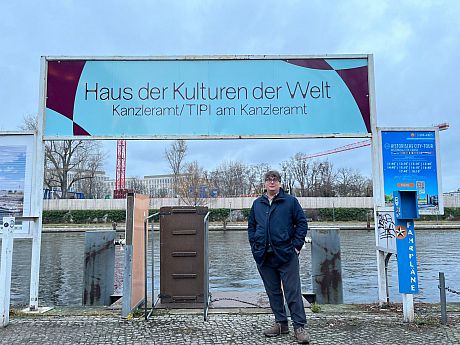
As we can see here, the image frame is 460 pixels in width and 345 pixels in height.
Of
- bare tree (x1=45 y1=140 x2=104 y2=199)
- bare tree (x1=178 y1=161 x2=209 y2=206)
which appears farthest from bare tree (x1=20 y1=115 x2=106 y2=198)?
bare tree (x1=178 y1=161 x2=209 y2=206)

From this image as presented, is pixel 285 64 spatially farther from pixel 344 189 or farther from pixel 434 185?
pixel 344 189

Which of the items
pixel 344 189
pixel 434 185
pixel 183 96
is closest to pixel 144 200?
pixel 183 96

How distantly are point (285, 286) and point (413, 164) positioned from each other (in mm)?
3197

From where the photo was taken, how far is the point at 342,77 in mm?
7297

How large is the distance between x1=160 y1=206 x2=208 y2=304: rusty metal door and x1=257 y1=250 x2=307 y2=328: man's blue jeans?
183 cm

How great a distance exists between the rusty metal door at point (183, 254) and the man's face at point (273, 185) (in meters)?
1.88

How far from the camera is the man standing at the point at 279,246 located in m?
5.14

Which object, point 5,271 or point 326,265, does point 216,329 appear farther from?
point 326,265

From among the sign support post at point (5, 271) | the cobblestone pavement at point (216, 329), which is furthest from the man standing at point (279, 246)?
the sign support post at point (5, 271)

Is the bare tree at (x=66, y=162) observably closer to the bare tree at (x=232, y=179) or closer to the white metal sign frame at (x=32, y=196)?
the bare tree at (x=232, y=179)

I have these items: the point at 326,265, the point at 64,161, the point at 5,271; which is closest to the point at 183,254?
the point at 5,271

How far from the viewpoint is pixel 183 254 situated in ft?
22.9

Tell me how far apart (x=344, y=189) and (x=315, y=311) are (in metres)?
76.4

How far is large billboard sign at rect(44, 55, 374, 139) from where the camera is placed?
281 inches
